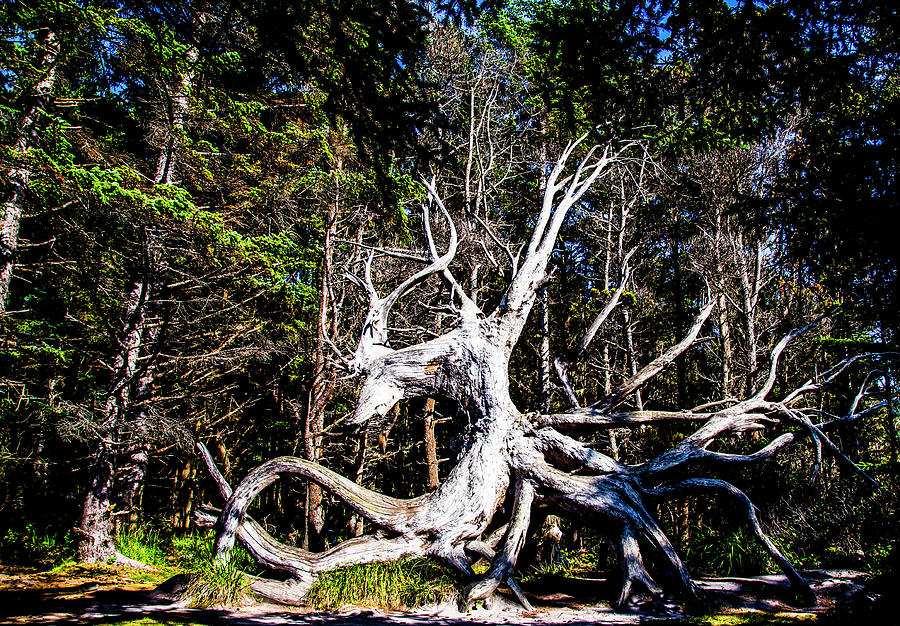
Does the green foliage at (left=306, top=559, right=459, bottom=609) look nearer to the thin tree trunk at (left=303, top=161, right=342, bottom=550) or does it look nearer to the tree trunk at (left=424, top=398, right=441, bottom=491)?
the thin tree trunk at (left=303, top=161, right=342, bottom=550)

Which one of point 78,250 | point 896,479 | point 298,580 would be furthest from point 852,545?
point 78,250

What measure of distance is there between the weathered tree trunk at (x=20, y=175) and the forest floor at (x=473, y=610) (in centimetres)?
516

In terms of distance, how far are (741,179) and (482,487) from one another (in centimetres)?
928

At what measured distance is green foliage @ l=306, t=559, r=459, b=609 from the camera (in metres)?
5.61

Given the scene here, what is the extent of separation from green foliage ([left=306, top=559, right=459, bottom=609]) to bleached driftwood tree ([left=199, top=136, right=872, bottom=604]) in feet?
0.58

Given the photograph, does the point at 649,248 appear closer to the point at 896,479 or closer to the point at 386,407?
the point at 896,479

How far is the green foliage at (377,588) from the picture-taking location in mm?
5605

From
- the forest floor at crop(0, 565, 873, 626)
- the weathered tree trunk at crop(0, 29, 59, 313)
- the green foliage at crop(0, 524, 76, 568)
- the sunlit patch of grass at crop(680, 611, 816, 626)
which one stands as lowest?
the green foliage at crop(0, 524, 76, 568)

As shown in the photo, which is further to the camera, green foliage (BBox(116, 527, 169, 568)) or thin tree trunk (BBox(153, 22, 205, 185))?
thin tree trunk (BBox(153, 22, 205, 185))

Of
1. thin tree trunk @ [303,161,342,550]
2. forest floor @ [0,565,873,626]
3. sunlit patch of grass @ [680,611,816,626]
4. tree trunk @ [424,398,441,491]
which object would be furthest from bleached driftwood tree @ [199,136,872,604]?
tree trunk @ [424,398,441,491]

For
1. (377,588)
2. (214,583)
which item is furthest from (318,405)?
(377,588)

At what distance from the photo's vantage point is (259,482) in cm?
641

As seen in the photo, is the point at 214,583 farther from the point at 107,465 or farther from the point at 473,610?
the point at 107,465

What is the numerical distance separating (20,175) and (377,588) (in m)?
8.58
